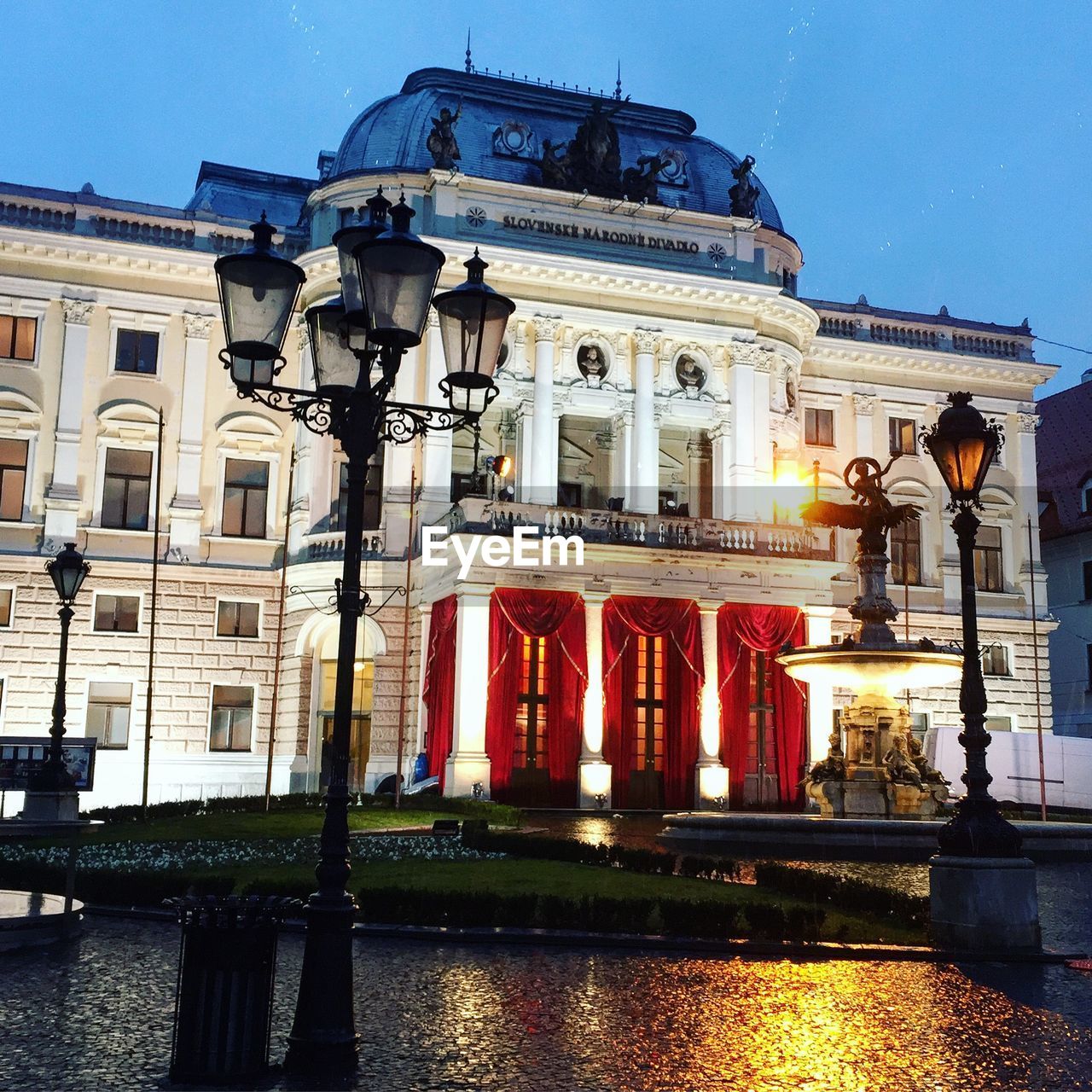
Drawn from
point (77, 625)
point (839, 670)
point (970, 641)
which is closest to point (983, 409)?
point (839, 670)

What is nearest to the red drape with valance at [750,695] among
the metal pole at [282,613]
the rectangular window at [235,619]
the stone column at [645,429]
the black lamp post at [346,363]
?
the stone column at [645,429]

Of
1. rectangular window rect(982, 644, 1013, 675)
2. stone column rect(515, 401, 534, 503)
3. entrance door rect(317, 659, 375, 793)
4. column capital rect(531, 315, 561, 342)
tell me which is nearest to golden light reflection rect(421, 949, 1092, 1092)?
entrance door rect(317, 659, 375, 793)

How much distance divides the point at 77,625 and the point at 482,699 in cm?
1283

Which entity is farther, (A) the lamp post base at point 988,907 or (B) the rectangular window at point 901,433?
(B) the rectangular window at point 901,433

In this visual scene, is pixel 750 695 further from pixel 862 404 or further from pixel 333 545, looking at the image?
pixel 862 404

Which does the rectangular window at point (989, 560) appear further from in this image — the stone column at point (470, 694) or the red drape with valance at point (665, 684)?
the stone column at point (470, 694)

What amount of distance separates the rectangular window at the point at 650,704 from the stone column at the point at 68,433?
16.6 m

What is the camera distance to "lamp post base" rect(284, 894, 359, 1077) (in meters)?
7.29

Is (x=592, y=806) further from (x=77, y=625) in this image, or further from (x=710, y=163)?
(x=710, y=163)

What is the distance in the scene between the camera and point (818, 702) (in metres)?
35.0

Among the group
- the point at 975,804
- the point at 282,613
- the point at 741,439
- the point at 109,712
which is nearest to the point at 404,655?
the point at 282,613

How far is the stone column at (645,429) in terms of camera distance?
1503 inches

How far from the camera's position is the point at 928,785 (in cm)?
2170

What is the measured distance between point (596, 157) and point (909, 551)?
17.6 meters
